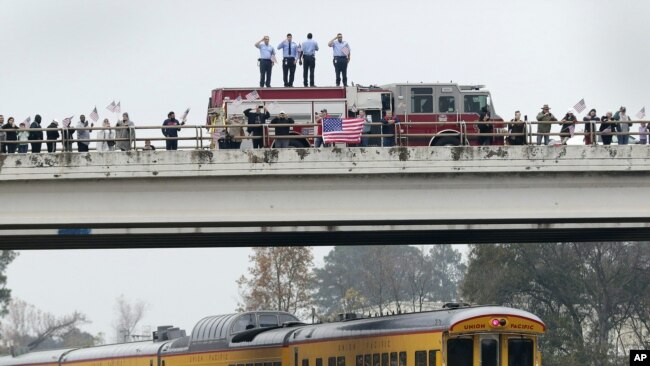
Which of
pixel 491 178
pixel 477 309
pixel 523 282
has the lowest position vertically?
pixel 523 282

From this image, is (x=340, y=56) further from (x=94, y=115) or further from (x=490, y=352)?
(x=490, y=352)

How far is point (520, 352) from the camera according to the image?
3059cm

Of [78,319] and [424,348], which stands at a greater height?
[424,348]

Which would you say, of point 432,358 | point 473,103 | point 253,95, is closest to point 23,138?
point 253,95

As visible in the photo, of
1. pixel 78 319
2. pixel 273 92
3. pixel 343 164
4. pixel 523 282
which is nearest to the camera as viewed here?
pixel 343 164

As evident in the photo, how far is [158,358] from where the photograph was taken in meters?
42.8

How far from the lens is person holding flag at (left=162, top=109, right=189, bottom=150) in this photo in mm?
33438

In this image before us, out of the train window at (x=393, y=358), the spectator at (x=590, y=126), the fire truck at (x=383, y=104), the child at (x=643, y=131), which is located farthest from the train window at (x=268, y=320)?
the child at (x=643, y=131)

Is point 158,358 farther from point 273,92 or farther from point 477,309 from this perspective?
point 477,309

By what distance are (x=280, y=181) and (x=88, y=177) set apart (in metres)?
4.57

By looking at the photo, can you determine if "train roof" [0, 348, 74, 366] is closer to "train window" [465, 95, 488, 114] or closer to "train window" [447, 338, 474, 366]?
"train window" [465, 95, 488, 114]

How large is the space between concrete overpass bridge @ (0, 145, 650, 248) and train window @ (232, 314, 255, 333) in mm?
7181

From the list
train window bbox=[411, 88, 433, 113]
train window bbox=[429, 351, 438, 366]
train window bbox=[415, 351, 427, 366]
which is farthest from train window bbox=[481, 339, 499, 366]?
train window bbox=[411, 88, 433, 113]

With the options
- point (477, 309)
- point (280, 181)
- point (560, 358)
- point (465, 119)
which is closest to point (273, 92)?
point (465, 119)
